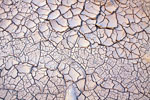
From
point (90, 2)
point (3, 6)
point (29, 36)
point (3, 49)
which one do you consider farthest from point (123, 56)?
point (3, 6)

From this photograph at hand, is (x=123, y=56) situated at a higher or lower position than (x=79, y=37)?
lower

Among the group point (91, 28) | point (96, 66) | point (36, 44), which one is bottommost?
point (96, 66)

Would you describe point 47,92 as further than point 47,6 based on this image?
No

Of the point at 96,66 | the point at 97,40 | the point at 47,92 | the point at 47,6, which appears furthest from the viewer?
the point at 47,6

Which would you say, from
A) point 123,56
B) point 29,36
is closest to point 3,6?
point 29,36

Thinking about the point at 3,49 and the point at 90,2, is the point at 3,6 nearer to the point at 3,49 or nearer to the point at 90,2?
the point at 3,49

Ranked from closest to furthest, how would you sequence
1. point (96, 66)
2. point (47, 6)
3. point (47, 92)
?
point (47, 92) → point (96, 66) → point (47, 6)
